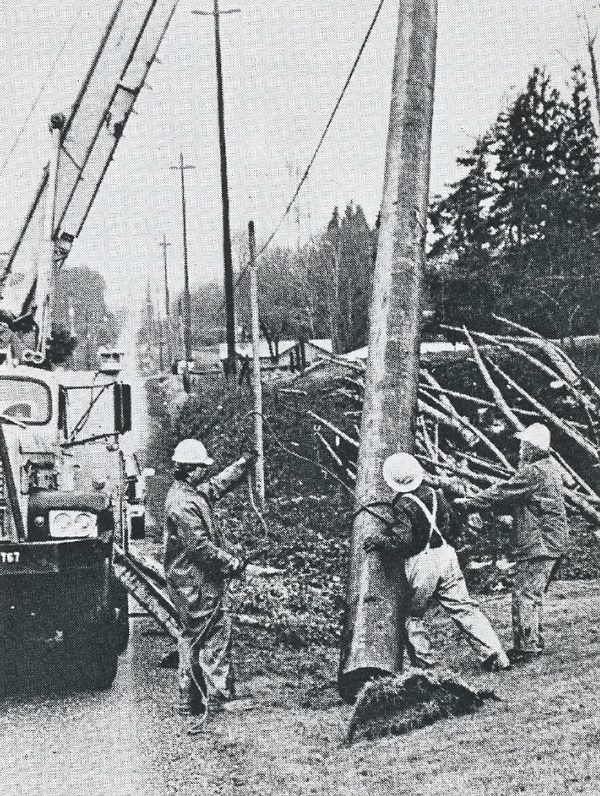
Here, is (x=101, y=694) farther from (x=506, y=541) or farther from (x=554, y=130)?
(x=554, y=130)

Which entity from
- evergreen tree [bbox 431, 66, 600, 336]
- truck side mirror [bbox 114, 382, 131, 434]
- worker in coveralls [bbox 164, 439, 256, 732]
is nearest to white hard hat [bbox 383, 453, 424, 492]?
worker in coveralls [bbox 164, 439, 256, 732]

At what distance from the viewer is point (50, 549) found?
244 inches

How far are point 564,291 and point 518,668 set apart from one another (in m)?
5.34

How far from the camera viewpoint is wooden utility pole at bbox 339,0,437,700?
5719 mm

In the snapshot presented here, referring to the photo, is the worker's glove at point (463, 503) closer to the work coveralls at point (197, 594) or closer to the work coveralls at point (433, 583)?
the work coveralls at point (433, 583)

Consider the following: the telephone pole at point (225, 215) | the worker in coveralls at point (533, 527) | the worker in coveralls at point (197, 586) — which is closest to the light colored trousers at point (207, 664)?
the worker in coveralls at point (197, 586)

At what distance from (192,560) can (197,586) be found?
18 centimetres

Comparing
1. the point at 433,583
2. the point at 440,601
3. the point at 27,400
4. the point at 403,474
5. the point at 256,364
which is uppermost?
the point at 256,364

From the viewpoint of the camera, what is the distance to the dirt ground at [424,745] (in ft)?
14.8

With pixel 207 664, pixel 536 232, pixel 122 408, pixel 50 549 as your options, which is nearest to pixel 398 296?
pixel 207 664

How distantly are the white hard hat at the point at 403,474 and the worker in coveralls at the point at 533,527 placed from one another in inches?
38.4

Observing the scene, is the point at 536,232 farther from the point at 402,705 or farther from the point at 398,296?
the point at 402,705

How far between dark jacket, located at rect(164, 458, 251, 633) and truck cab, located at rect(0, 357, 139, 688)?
55 cm

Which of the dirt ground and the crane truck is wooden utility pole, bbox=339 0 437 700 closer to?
the dirt ground
